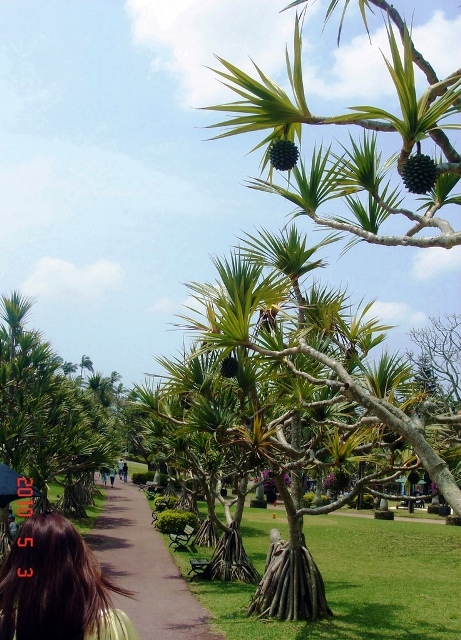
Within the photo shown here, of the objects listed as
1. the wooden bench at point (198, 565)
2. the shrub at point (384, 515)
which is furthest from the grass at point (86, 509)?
the shrub at point (384, 515)

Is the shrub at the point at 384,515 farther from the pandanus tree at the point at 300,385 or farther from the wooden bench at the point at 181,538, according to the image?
the pandanus tree at the point at 300,385

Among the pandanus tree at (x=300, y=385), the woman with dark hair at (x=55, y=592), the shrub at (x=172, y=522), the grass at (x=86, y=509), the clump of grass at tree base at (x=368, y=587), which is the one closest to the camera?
the woman with dark hair at (x=55, y=592)

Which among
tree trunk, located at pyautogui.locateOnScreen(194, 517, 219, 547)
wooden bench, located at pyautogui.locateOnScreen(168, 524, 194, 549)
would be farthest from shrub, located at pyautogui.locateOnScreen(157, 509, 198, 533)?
wooden bench, located at pyautogui.locateOnScreen(168, 524, 194, 549)

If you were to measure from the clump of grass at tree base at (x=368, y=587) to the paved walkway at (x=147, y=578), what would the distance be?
0.33 m

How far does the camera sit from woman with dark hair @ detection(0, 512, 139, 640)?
1.76 meters

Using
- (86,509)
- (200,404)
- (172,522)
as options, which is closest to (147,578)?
(172,522)

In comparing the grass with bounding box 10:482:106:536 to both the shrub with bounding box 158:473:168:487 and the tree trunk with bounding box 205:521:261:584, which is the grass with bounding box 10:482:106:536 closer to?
the shrub with bounding box 158:473:168:487

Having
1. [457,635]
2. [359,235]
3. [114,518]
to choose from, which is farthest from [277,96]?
[114,518]

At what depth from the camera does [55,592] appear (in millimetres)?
1778

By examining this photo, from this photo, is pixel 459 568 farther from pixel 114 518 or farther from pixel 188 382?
pixel 114 518

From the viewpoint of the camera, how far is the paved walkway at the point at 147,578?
9594 millimetres

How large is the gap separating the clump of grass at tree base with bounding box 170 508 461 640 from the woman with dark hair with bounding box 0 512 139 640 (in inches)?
293

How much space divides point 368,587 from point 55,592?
1292 cm

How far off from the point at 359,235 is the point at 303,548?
6.57 metres
